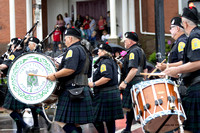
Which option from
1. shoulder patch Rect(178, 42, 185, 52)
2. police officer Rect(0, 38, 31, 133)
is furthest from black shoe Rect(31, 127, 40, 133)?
shoulder patch Rect(178, 42, 185, 52)

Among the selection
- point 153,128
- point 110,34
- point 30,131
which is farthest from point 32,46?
point 110,34

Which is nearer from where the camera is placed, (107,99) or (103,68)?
(103,68)

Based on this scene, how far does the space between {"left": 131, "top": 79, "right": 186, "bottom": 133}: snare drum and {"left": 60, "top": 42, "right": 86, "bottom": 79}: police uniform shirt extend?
1032 mm

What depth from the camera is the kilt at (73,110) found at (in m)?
5.70

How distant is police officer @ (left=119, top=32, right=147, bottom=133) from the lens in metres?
7.30

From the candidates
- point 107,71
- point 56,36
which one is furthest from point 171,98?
point 56,36

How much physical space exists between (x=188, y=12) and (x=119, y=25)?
16.9m

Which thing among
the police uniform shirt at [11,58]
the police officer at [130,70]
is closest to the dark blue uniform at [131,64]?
the police officer at [130,70]

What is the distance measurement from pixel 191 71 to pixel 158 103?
54 cm

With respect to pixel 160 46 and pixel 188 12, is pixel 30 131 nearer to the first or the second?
pixel 160 46

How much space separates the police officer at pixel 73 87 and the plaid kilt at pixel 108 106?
1190mm

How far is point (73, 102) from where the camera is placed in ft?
18.9

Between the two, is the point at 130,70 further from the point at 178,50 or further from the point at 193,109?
the point at 193,109

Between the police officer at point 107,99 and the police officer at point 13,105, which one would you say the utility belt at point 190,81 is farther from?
the police officer at point 13,105
